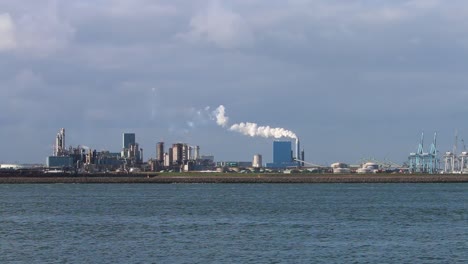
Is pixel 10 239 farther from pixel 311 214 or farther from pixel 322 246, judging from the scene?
pixel 311 214

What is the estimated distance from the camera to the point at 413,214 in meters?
70.6

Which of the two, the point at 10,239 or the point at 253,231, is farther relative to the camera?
the point at 253,231

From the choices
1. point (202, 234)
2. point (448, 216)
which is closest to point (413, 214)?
point (448, 216)

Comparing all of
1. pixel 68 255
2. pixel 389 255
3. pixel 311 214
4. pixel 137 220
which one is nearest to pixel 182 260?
pixel 68 255

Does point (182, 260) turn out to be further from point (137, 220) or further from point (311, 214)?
point (311, 214)

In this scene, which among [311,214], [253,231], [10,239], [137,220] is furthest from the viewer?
[311,214]

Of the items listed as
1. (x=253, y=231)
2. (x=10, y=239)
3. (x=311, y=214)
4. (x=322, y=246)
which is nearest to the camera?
(x=322, y=246)

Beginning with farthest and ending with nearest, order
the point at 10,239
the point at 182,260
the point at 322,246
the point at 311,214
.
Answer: the point at 311,214 < the point at 10,239 < the point at 322,246 < the point at 182,260

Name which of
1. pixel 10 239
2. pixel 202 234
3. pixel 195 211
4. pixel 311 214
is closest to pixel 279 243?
pixel 202 234

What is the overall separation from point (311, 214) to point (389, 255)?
27172mm

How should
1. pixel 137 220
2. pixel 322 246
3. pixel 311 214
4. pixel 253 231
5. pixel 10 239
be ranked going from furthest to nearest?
pixel 311 214, pixel 137 220, pixel 253 231, pixel 10 239, pixel 322 246

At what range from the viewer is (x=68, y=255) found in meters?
43.7

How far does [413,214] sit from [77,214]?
28589 mm

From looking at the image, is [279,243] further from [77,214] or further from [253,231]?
[77,214]
